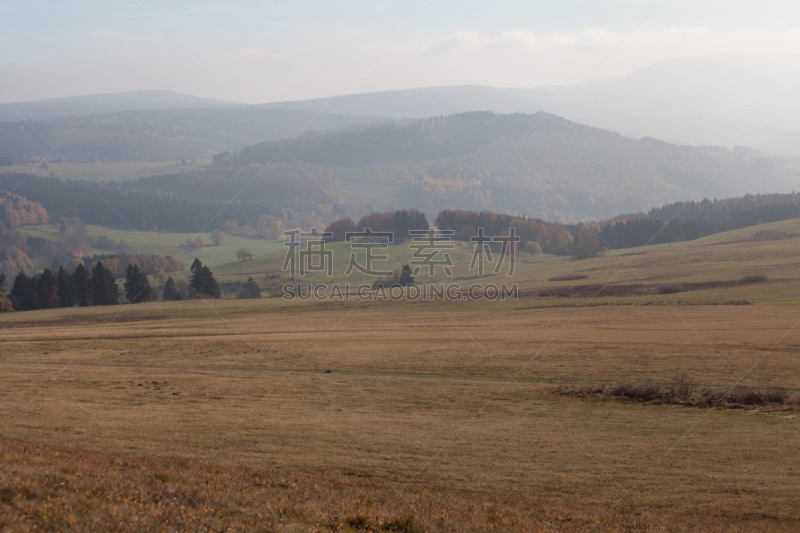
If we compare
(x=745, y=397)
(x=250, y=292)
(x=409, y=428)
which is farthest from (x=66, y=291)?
(x=745, y=397)

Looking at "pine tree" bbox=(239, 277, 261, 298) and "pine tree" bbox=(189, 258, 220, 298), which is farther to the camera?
"pine tree" bbox=(239, 277, 261, 298)

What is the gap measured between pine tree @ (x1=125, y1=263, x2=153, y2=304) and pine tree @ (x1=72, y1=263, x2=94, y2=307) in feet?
18.3

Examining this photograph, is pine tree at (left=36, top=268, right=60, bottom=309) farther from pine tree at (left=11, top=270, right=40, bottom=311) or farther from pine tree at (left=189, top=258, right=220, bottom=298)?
pine tree at (left=189, top=258, right=220, bottom=298)

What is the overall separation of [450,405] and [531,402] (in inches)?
140

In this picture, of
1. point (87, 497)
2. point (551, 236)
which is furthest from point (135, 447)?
point (551, 236)

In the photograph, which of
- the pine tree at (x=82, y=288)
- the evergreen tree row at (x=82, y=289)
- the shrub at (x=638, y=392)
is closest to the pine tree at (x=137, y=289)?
the evergreen tree row at (x=82, y=289)

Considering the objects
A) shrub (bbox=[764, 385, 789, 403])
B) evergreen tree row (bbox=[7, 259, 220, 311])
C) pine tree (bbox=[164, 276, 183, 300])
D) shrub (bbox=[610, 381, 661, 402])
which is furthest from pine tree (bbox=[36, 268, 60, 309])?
shrub (bbox=[764, 385, 789, 403])

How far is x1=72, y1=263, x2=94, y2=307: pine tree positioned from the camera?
3521 inches

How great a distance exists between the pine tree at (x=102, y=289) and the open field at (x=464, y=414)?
47564 mm

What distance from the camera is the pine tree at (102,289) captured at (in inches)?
3553

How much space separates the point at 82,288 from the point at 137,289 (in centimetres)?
804

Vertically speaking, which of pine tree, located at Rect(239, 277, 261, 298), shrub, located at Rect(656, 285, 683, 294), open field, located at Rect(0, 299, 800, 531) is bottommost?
pine tree, located at Rect(239, 277, 261, 298)

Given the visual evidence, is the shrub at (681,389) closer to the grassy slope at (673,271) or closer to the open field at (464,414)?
the open field at (464,414)

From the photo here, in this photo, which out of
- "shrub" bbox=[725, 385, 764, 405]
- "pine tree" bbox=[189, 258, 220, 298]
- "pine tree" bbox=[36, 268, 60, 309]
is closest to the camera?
"shrub" bbox=[725, 385, 764, 405]
